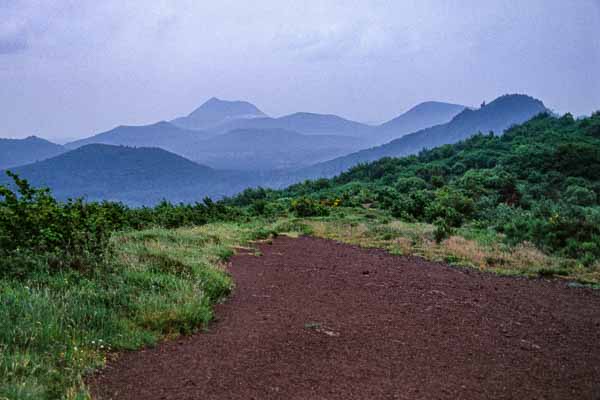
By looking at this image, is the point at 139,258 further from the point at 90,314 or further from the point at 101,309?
the point at 90,314

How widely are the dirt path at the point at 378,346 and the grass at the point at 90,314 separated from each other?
25 cm

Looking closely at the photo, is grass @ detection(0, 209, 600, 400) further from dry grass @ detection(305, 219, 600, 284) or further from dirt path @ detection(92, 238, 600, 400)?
dirt path @ detection(92, 238, 600, 400)

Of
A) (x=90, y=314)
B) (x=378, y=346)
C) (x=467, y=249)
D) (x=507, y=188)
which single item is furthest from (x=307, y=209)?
(x=507, y=188)

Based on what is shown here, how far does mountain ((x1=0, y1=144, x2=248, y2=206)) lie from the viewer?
156m

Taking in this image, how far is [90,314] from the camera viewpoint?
17.0 ft

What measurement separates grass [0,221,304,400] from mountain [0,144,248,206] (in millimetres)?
145491

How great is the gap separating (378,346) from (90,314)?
2993 millimetres

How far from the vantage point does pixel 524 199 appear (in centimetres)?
3225

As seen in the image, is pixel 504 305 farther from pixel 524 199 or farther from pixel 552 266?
pixel 524 199

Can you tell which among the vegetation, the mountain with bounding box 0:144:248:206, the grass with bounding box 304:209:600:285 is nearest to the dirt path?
the vegetation

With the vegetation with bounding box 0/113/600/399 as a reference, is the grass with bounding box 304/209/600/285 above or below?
below

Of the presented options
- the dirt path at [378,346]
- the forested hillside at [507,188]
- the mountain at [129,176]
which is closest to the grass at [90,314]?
the dirt path at [378,346]

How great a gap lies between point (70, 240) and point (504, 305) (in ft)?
20.7

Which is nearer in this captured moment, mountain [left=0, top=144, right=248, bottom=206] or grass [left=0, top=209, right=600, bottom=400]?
grass [left=0, top=209, right=600, bottom=400]
